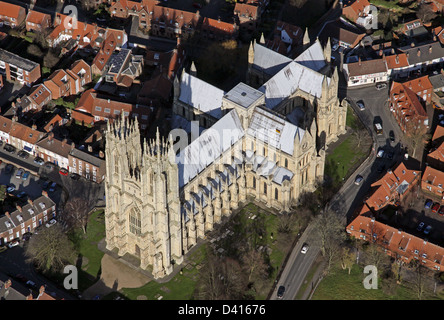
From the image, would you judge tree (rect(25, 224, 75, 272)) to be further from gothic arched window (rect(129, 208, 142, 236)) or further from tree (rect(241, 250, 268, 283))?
tree (rect(241, 250, 268, 283))

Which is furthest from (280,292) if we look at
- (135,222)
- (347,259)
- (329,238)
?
(135,222)

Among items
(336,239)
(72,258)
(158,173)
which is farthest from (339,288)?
(72,258)

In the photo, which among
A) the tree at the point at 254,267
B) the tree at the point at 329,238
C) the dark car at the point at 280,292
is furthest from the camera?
the tree at the point at 329,238

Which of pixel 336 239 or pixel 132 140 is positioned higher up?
pixel 132 140

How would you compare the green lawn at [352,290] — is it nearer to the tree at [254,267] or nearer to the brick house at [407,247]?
the brick house at [407,247]

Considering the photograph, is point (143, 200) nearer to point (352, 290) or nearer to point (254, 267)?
point (254, 267)

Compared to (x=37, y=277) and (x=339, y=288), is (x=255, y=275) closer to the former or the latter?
(x=339, y=288)

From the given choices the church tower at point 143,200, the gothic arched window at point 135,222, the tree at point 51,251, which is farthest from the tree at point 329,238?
the tree at point 51,251
